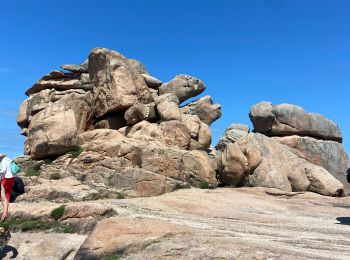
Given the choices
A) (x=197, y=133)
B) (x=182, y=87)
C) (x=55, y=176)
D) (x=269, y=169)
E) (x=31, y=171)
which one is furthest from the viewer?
(x=182, y=87)

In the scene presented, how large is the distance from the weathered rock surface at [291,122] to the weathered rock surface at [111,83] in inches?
578

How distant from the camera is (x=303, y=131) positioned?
137ft

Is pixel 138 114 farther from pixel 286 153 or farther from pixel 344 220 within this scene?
pixel 344 220

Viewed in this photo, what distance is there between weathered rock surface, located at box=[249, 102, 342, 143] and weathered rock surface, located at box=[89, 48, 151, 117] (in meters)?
14.7

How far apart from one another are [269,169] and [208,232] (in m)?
17.4

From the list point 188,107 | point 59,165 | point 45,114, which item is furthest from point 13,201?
point 188,107

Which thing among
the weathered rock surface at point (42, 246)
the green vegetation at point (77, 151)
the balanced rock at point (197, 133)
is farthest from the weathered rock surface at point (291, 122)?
the weathered rock surface at point (42, 246)

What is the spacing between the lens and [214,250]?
12.0m

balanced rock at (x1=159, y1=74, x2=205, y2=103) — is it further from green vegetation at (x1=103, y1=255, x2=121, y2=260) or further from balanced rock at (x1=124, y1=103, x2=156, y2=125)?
green vegetation at (x1=103, y1=255, x2=121, y2=260)

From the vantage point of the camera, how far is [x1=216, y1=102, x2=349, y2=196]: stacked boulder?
3070cm

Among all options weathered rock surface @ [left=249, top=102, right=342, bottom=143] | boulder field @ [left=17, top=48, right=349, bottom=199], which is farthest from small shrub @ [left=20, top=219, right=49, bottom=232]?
weathered rock surface @ [left=249, top=102, right=342, bottom=143]

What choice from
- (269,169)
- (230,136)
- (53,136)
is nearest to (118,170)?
(53,136)

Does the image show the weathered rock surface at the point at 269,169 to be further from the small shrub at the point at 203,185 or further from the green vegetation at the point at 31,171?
the green vegetation at the point at 31,171

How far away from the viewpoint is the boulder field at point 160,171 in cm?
1423
